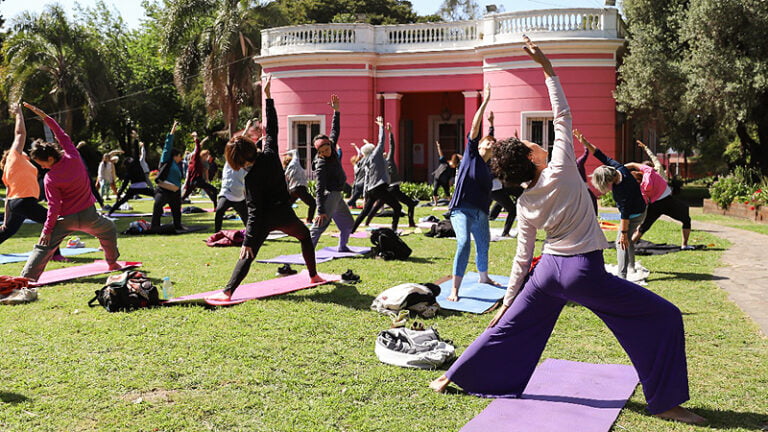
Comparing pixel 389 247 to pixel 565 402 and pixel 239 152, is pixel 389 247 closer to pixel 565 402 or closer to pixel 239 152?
pixel 239 152

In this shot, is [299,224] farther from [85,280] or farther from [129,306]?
[85,280]

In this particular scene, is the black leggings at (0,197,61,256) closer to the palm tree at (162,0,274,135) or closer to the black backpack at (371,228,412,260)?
the black backpack at (371,228,412,260)

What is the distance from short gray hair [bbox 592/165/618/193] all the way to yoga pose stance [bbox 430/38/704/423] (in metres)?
3.33

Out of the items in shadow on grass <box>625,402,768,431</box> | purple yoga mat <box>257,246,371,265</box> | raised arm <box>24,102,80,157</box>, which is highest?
raised arm <box>24,102,80,157</box>

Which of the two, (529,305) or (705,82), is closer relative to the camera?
(529,305)

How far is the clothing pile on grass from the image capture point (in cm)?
759

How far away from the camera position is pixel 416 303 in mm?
6965

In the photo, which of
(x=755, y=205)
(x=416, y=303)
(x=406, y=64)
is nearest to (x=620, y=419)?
(x=416, y=303)

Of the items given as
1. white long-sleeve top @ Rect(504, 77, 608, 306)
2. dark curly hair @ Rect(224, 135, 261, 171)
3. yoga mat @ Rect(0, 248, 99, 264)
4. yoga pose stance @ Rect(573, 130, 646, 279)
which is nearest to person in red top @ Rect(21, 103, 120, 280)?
dark curly hair @ Rect(224, 135, 261, 171)

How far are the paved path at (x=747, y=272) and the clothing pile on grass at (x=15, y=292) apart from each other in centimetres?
716

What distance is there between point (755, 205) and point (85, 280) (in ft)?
47.0

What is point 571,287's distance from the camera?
14.0ft

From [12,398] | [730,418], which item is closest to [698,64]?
[730,418]

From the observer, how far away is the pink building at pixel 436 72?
71.7ft
